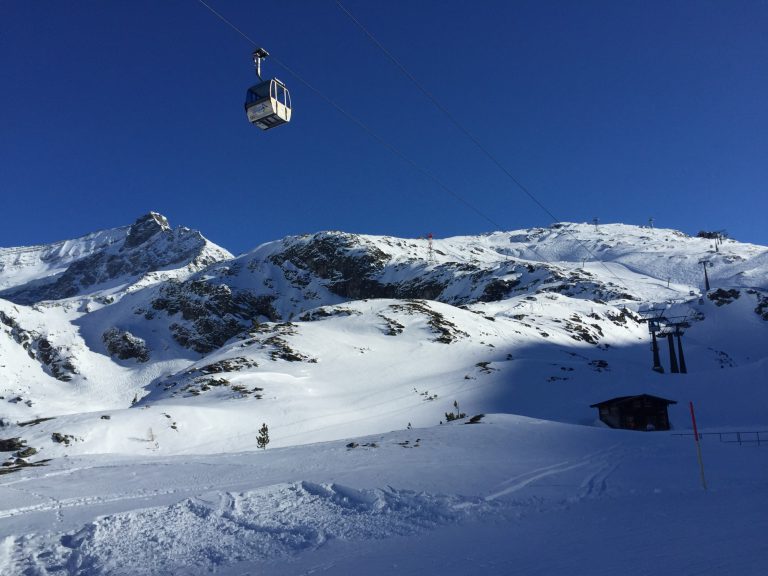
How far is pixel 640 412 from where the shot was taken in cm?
4031

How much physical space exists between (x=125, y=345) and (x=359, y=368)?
99.1m

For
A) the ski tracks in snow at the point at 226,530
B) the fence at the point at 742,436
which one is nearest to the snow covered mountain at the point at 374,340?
the fence at the point at 742,436

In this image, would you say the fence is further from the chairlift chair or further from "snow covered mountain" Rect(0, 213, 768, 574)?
the chairlift chair

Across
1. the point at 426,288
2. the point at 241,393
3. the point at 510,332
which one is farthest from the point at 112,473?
the point at 426,288

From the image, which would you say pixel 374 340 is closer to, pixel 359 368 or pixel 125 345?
pixel 359 368

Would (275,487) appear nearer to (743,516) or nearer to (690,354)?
(743,516)

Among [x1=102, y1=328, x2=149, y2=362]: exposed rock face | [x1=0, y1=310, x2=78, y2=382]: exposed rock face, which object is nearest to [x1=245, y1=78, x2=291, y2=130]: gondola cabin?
[x1=0, y1=310, x2=78, y2=382]: exposed rock face

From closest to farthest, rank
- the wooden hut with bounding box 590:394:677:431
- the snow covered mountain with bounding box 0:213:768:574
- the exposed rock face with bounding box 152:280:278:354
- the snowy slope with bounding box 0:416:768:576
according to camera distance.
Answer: the snowy slope with bounding box 0:416:768:576, the snow covered mountain with bounding box 0:213:768:574, the wooden hut with bounding box 590:394:677:431, the exposed rock face with bounding box 152:280:278:354

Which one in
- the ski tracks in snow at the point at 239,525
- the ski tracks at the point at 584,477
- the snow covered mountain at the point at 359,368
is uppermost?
the snow covered mountain at the point at 359,368

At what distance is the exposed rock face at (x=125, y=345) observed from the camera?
443 feet

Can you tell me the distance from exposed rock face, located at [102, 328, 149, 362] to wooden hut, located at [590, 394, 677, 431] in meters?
122

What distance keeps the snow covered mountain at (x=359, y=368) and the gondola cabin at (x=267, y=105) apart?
1187 centimetres

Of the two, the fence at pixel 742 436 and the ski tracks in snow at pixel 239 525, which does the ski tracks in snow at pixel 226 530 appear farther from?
the fence at pixel 742 436

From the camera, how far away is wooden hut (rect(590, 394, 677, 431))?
40000 millimetres
